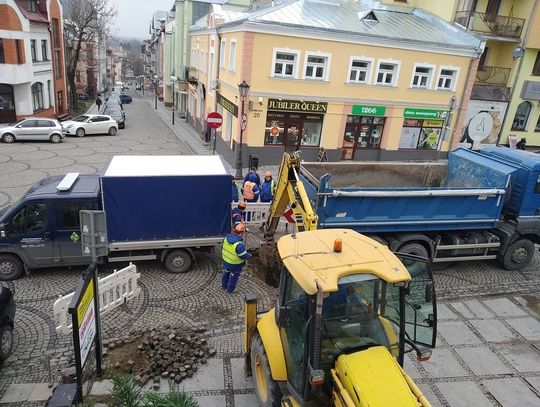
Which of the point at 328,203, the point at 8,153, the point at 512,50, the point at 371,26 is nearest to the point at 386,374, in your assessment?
the point at 328,203

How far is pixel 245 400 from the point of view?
630cm

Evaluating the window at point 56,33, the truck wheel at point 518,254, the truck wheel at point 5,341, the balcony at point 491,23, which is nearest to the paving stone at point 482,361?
the truck wheel at point 518,254

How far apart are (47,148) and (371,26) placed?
17849 millimetres

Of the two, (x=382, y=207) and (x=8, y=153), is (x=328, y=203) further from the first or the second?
(x=8, y=153)

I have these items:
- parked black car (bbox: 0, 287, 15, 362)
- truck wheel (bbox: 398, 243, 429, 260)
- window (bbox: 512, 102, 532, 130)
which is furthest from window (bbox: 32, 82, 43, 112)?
window (bbox: 512, 102, 532, 130)

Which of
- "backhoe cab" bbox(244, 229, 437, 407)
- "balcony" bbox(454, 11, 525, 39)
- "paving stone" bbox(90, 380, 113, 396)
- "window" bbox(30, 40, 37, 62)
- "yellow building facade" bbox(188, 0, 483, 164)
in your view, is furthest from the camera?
"window" bbox(30, 40, 37, 62)

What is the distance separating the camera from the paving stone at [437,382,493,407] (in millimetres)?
6525

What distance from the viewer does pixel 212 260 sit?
1053 cm

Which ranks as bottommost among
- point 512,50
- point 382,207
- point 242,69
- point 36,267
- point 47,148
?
point 47,148

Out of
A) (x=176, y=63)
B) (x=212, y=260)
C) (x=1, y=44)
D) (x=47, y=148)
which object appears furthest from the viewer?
(x=176, y=63)

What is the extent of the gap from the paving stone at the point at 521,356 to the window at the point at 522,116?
2383 centimetres

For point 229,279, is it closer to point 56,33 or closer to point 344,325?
point 344,325

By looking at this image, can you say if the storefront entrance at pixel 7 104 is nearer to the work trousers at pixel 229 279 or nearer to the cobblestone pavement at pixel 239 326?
the cobblestone pavement at pixel 239 326

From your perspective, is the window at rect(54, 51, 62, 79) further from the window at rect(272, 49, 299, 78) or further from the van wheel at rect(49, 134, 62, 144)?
the window at rect(272, 49, 299, 78)
